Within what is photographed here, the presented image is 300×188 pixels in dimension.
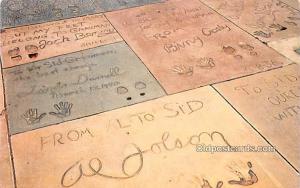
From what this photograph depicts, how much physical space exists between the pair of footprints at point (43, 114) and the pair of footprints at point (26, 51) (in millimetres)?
733

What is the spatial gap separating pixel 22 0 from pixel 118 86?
2.18 m

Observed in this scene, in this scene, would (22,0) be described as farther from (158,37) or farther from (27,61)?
(158,37)

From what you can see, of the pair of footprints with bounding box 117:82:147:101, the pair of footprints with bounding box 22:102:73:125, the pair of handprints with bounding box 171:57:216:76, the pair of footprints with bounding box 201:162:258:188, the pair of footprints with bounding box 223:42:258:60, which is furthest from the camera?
the pair of footprints with bounding box 223:42:258:60

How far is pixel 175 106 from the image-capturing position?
2.23 metres

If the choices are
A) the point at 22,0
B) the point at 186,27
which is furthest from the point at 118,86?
the point at 22,0

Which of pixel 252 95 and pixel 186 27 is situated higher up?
pixel 186 27

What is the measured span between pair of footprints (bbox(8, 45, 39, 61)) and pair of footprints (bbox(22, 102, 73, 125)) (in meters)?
0.73

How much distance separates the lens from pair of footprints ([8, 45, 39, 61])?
2.79m

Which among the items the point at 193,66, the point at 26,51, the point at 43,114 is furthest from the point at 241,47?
the point at 26,51

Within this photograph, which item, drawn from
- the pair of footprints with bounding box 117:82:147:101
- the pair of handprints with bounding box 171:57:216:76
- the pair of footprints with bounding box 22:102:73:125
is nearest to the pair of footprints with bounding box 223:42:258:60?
the pair of handprints with bounding box 171:57:216:76

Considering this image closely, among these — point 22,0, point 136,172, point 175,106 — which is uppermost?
point 22,0

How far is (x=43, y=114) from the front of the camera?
2203 mm

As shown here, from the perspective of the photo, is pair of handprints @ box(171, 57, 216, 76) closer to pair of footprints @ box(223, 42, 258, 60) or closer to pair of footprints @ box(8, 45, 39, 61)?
pair of footprints @ box(223, 42, 258, 60)
